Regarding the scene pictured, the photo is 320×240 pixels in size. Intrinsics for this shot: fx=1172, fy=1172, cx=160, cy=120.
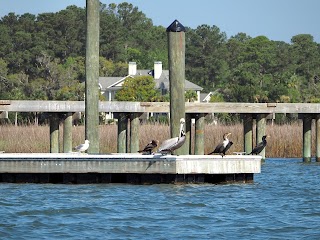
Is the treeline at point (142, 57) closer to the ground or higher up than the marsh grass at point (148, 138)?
higher up

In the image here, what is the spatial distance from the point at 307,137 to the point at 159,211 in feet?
53.1

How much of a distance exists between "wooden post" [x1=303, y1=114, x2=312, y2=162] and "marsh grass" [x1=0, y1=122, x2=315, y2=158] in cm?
272

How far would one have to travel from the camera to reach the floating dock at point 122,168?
2636 centimetres

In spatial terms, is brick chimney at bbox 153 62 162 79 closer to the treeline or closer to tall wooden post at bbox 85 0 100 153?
the treeline

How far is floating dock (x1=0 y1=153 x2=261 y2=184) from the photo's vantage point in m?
26.4

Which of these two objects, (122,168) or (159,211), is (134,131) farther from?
(159,211)

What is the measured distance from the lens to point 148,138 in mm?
40812

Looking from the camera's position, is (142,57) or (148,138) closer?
(148,138)

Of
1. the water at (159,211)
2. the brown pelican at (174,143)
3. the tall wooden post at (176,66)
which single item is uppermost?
the tall wooden post at (176,66)

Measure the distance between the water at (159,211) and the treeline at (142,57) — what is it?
62860 millimetres

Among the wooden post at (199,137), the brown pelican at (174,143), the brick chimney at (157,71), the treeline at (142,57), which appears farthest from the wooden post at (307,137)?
the brick chimney at (157,71)

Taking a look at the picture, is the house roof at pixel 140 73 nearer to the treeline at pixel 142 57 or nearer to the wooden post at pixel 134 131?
the treeline at pixel 142 57

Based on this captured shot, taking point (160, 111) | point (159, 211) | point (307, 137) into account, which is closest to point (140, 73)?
point (307, 137)

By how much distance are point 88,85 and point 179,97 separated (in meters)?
2.27
